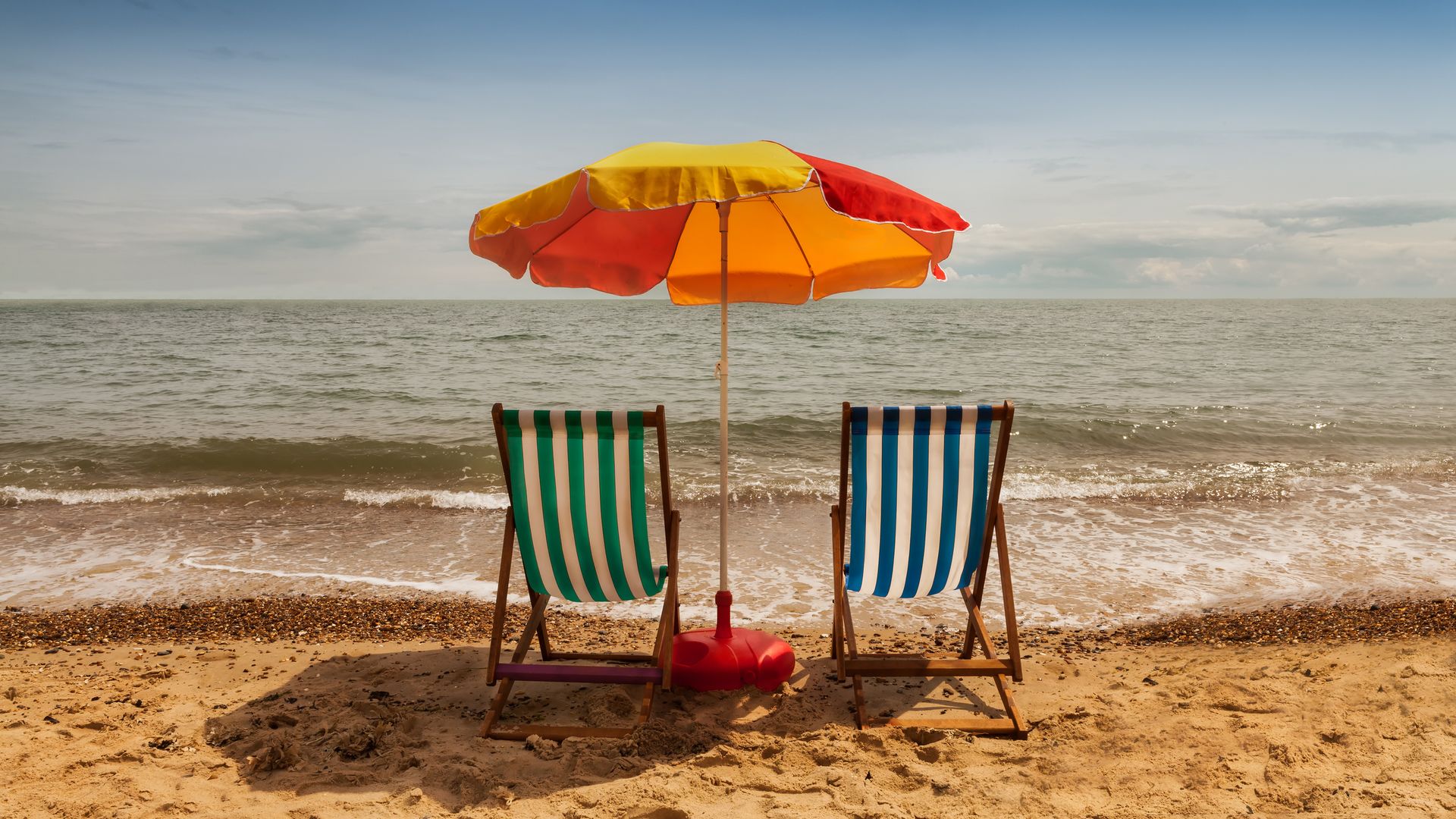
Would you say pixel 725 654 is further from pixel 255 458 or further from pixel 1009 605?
pixel 255 458

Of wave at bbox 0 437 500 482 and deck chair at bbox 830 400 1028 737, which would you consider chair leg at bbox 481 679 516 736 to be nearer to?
deck chair at bbox 830 400 1028 737

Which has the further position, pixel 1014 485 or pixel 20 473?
pixel 20 473

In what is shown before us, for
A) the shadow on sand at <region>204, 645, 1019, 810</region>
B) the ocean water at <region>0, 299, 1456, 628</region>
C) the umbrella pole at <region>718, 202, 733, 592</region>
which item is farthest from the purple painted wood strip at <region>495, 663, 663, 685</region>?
the ocean water at <region>0, 299, 1456, 628</region>

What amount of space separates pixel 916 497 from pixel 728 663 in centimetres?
108

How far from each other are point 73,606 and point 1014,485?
311 inches

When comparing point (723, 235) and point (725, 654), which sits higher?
point (723, 235)

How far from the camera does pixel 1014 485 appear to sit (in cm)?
877

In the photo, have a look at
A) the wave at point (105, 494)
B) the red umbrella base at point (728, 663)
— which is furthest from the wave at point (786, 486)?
the red umbrella base at point (728, 663)

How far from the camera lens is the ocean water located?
5.77 metres

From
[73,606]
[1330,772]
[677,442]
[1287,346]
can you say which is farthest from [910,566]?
[1287,346]

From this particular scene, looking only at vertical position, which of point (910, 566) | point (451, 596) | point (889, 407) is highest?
point (889, 407)

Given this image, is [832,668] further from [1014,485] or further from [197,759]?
[1014,485]

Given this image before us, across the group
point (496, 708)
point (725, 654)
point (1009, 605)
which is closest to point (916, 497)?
point (1009, 605)

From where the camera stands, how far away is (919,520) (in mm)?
3643
